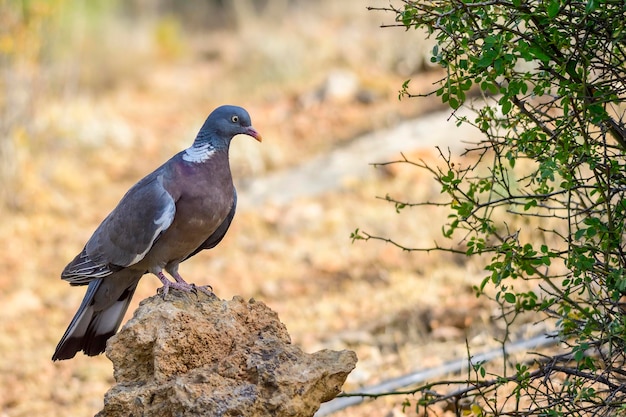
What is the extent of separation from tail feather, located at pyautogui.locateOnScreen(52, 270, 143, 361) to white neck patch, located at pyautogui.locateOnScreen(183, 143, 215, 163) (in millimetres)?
697

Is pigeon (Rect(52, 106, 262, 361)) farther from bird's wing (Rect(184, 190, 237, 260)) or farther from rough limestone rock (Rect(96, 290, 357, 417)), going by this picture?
rough limestone rock (Rect(96, 290, 357, 417))

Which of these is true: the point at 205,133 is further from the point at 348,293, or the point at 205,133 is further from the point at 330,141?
the point at 330,141

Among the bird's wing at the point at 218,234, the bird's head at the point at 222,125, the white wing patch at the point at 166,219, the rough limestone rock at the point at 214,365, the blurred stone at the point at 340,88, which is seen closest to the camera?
the rough limestone rock at the point at 214,365

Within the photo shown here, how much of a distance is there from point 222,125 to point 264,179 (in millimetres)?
6725

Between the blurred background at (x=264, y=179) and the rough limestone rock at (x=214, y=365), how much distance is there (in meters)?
1.56

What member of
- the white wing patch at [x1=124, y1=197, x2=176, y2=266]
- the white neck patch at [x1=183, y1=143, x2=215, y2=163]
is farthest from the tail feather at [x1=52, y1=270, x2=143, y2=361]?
the white neck patch at [x1=183, y1=143, x2=215, y2=163]

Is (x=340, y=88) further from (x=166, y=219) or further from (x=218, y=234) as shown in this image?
(x=166, y=219)

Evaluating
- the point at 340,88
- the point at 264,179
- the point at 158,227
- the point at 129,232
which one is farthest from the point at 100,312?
the point at 340,88

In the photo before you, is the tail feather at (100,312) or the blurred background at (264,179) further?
the blurred background at (264,179)

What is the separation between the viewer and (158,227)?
3.96 m

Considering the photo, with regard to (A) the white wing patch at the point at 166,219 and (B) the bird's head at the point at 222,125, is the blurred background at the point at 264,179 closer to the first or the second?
(A) the white wing patch at the point at 166,219

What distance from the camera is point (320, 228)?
905 centimetres

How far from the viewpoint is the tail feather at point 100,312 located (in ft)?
13.9

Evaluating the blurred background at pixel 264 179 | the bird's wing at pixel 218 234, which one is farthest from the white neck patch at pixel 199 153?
the blurred background at pixel 264 179
